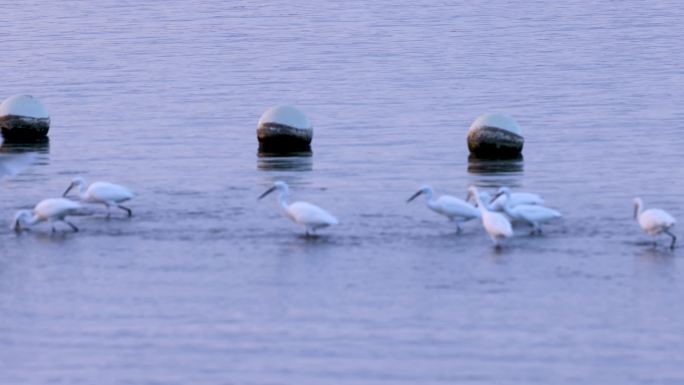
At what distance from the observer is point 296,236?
22734 mm

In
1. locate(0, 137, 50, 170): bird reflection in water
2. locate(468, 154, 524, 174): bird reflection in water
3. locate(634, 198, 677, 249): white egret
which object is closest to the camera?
locate(634, 198, 677, 249): white egret

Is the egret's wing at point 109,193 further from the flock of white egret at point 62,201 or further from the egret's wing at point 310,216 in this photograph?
the egret's wing at point 310,216

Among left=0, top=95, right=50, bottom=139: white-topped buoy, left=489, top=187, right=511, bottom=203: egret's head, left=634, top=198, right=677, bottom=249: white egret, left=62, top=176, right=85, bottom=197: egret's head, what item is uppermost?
left=0, top=95, right=50, bottom=139: white-topped buoy

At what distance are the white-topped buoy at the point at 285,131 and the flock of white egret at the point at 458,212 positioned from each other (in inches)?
261

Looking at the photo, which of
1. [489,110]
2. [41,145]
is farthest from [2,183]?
[489,110]

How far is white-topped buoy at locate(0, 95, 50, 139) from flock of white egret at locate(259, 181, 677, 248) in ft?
35.3

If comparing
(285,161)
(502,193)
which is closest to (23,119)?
(285,161)

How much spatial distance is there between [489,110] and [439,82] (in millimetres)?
5907

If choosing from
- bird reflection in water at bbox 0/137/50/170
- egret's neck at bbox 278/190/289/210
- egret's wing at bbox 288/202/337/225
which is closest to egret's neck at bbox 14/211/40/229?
egret's neck at bbox 278/190/289/210

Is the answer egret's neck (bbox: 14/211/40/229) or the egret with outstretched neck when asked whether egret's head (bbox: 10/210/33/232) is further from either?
the egret with outstretched neck

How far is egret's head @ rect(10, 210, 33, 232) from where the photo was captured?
913 inches

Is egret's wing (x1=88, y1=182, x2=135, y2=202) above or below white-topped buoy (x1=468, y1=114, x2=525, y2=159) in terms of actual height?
below

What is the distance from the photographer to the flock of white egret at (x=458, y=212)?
21484 mm

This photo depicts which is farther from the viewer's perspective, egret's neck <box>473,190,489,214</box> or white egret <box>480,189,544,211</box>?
white egret <box>480,189,544,211</box>
